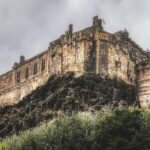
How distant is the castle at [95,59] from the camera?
84.8 m

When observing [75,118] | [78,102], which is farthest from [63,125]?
[78,102]

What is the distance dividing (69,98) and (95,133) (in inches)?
927

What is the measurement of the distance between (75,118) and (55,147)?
4245mm

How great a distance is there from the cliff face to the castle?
4.81 ft

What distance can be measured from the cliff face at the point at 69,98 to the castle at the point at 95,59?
1.47 meters

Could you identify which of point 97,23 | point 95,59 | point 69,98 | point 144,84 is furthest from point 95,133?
point 97,23

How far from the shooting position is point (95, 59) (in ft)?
278

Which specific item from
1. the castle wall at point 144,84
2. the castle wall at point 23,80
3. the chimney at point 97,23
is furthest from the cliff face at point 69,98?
the chimney at point 97,23

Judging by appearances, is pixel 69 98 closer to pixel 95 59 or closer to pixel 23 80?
pixel 95 59

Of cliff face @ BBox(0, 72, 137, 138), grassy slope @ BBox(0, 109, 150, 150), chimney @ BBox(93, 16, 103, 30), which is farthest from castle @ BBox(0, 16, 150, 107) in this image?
grassy slope @ BBox(0, 109, 150, 150)

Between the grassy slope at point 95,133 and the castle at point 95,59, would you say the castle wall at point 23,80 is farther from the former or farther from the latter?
the grassy slope at point 95,133

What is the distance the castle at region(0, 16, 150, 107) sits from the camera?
84812 millimetres

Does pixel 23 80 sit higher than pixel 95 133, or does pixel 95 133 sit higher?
pixel 23 80

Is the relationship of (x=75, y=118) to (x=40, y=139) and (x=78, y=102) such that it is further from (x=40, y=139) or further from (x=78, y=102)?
(x=78, y=102)
